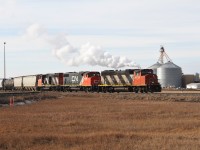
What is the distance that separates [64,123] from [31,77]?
7462cm

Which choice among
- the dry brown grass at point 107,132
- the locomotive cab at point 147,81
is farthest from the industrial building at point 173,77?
the dry brown grass at point 107,132

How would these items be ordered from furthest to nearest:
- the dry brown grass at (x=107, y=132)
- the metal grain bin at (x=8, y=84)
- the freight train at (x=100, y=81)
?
1. the metal grain bin at (x=8, y=84)
2. the freight train at (x=100, y=81)
3. the dry brown grass at (x=107, y=132)

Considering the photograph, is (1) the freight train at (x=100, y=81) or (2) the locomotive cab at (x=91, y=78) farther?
(2) the locomotive cab at (x=91, y=78)

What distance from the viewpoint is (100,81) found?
6950 cm

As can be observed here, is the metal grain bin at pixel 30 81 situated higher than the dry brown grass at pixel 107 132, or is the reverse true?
the metal grain bin at pixel 30 81

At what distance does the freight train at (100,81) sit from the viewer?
5791cm

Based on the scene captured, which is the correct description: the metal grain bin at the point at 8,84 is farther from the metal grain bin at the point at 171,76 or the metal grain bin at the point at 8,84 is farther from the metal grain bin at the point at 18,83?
the metal grain bin at the point at 171,76

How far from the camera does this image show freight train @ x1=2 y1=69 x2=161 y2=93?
57.9 metres

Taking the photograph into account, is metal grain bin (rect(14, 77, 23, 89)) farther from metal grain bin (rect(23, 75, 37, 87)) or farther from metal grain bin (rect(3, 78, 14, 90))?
metal grain bin (rect(23, 75, 37, 87))

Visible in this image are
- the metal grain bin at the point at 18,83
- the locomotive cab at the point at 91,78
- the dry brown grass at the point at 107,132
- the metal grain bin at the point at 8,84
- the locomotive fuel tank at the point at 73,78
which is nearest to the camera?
the dry brown grass at the point at 107,132

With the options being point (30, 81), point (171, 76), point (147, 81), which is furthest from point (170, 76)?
point (147, 81)

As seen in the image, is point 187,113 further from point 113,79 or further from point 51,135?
point 113,79

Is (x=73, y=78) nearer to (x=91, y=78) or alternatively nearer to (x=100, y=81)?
(x=91, y=78)

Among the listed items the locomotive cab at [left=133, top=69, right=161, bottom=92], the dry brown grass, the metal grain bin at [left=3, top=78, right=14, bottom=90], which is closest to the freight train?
the locomotive cab at [left=133, top=69, right=161, bottom=92]
